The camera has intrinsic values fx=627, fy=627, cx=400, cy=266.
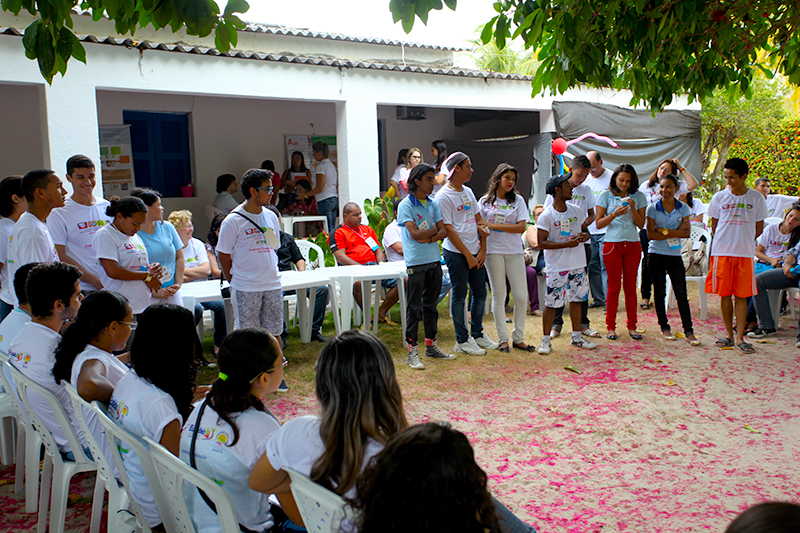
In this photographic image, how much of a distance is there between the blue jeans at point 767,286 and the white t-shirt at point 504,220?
8.67 feet

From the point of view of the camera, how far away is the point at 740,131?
15.0 m

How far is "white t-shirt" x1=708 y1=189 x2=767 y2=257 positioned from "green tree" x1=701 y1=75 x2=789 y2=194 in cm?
973

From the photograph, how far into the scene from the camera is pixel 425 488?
4.16ft

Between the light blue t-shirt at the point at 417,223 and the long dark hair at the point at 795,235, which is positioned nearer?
the light blue t-shirt at the point at 417,223

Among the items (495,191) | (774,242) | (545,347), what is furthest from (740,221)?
(495,191)

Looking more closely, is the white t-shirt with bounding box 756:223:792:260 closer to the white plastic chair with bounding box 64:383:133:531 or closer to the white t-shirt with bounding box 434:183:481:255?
the white t-shirt with bounding box 434:183:481:255

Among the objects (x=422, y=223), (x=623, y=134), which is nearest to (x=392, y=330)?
(x=422, y=223)

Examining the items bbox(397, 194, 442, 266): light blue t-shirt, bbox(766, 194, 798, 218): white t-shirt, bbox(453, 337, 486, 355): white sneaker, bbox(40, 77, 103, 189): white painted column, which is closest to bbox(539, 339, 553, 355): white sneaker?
bbox(453, 337, 486, 355): white sneaker

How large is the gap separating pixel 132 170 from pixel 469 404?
7.52m

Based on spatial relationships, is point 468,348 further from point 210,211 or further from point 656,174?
point 210,211

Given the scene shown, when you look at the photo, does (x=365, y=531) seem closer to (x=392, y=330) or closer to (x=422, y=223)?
(x=422, y=223)

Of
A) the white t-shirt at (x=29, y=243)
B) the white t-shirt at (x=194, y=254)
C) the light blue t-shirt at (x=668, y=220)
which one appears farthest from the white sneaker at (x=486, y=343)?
the white t-shirt at (x=29, y=243)

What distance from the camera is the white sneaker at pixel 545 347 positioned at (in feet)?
19.5

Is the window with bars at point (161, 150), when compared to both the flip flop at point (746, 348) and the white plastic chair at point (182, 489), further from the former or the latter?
the white plastic chair at point (182, 489)
